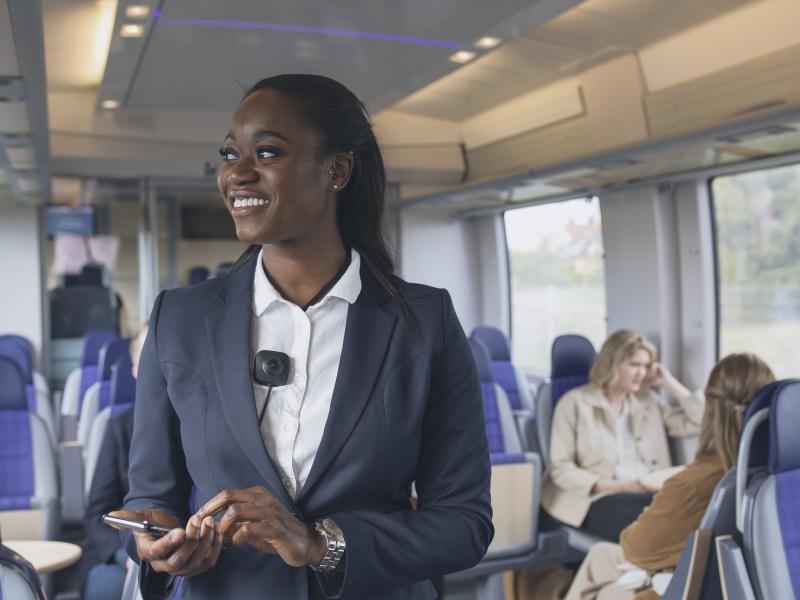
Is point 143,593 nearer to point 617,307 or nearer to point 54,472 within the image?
point 54,472

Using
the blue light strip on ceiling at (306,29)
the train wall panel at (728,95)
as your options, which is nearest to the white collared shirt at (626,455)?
the train wall panel at (728,95)

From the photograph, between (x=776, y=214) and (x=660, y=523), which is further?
(x=776, y=214)

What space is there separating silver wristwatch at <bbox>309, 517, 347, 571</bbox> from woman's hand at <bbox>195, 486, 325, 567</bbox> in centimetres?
4

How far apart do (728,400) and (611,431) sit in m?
1.41

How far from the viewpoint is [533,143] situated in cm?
779

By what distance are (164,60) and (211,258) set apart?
378 cm

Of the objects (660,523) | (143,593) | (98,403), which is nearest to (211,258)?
(98,403)

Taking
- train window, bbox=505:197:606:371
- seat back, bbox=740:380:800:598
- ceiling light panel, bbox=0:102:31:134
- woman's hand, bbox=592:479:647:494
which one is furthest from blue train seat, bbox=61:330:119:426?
seat back, bbox=740:380:800:598

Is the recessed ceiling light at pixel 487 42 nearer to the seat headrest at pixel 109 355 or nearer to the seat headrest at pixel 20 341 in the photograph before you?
the seat headrest at pixel 109 355

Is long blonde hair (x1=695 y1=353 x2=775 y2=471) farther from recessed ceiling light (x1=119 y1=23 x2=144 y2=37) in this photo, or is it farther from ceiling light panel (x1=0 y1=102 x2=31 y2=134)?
ceiling light panel (x1=0 y1=102 x2=31 y2=134)

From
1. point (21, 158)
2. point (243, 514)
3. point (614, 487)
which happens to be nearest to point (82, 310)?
point (21, 158)

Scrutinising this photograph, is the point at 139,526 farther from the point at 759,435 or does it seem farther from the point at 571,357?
the point at 571,357

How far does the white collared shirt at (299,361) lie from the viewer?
1.27 m

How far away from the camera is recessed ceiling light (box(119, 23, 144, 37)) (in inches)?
177
